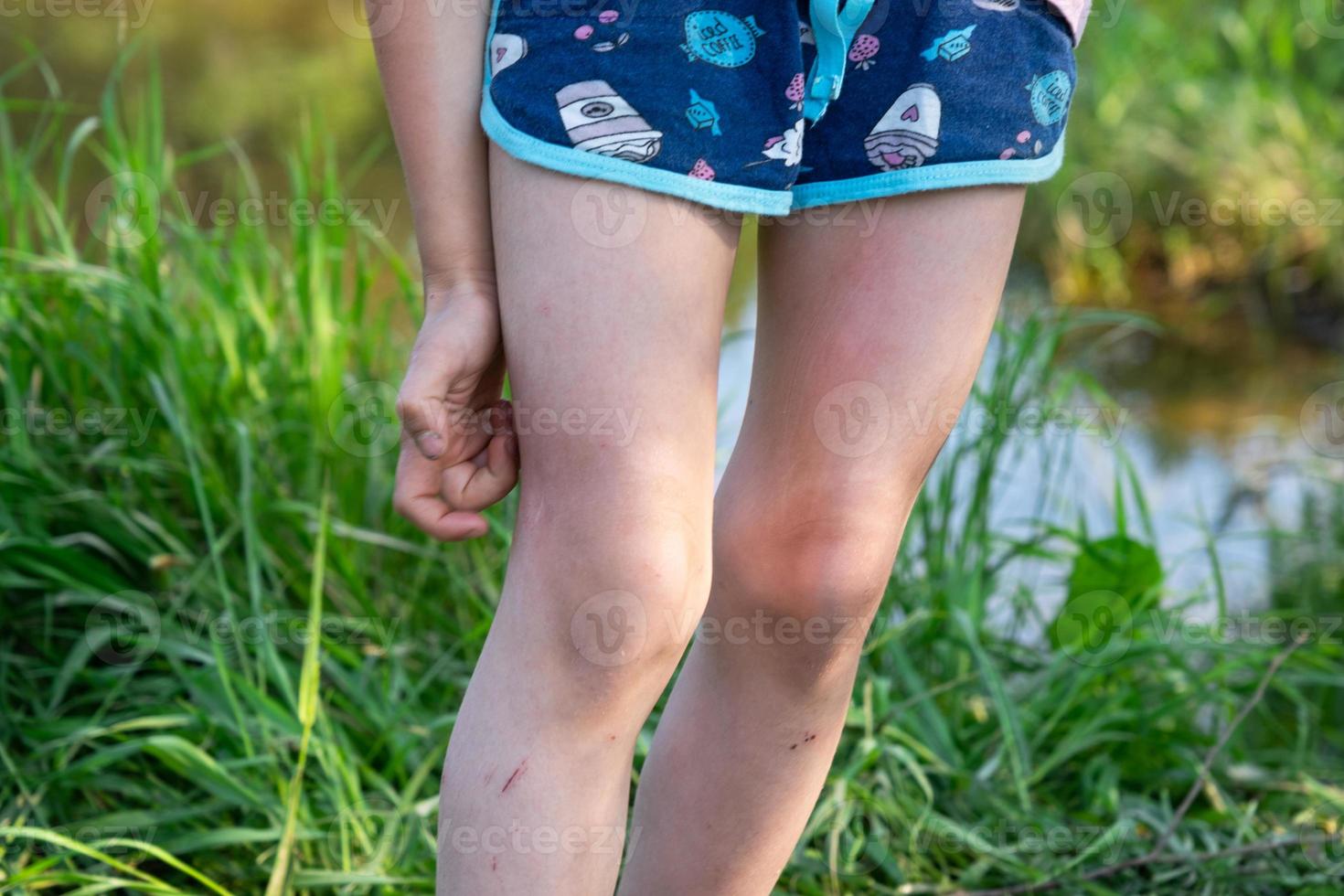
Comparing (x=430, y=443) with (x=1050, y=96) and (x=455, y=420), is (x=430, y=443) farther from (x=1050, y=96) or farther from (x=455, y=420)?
(x=1050, y=96)

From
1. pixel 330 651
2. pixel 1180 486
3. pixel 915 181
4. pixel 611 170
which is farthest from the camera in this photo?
pixel 1180 486

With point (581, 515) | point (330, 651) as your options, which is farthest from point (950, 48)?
point (330, 651)

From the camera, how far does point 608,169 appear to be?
877 millimetres

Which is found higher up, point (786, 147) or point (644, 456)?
point (786, 147)

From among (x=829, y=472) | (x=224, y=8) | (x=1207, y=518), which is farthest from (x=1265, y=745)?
(x=224, y=8)

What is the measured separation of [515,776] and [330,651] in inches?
33.6

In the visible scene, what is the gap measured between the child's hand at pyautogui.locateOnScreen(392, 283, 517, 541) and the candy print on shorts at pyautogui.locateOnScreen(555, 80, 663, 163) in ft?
0.48

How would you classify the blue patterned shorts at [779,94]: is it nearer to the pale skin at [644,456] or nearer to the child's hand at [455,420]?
the pale skin at [644,456]

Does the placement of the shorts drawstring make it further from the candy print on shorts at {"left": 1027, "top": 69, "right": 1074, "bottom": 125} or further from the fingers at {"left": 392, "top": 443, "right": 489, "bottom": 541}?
the fingers at {"left": 392, "top": 443, "right": 489, "bottom": 541}

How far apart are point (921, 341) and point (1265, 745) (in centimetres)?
128

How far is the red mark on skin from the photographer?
90 centimetres

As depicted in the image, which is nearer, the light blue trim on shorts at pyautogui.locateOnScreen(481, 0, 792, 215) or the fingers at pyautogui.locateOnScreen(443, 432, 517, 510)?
the light blue trim on shorts at pyautogui.locateOnScreen(481, 0, 792, 215)

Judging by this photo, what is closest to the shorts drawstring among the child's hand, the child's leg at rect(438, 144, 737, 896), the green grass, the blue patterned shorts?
the blue patterned shorts

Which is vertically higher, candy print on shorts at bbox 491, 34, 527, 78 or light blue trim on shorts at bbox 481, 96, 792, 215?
candy print on shorts at bbox 491, 34, 527, 78
